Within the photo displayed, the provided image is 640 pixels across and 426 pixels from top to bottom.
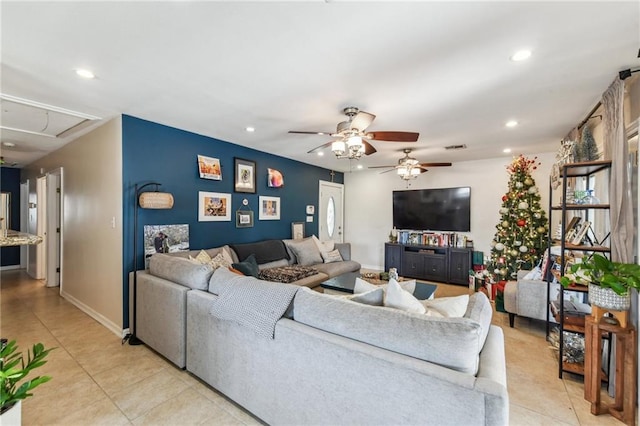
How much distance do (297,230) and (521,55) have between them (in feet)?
14.5

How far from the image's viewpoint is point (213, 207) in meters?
4.15

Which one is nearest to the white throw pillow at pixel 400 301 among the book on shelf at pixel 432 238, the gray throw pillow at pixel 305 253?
the gray throw pillow at pixel 305 253

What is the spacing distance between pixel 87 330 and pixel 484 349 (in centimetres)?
400

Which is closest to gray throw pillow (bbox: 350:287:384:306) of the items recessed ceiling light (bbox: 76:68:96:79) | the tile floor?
the tile floor

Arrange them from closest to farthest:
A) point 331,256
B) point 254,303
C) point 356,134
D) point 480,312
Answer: point 480,312 < point 254,303 < point 356,134 < point 331,256

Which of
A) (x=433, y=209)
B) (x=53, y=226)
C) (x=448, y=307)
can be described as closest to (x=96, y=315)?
(x=53, y=226)

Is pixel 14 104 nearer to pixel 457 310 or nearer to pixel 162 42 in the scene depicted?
pixel 162 42

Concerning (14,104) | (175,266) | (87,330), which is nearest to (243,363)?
(175,266)

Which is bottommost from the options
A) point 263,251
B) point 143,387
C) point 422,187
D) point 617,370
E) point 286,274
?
point 143,387

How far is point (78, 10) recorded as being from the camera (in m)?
1.53

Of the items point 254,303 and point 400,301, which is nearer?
point 400,301

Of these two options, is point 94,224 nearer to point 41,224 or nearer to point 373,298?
point 41,224

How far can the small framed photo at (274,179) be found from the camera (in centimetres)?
506

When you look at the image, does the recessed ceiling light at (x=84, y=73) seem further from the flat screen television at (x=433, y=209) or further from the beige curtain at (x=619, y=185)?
the flat screen television at (x=433, y=209)
